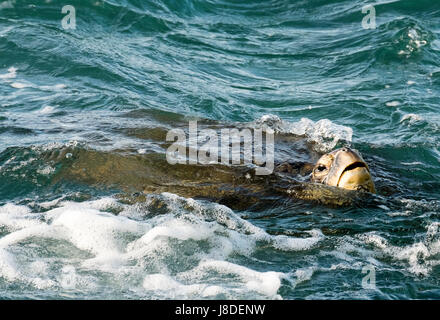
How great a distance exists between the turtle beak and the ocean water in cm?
22

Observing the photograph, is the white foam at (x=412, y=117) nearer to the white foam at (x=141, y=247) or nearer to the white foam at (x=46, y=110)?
the white foam at (x=141, y=247)

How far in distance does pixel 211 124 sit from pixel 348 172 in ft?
8.35

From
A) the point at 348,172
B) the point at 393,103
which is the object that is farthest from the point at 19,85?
the point at 348,172

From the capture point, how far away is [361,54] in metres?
11.0

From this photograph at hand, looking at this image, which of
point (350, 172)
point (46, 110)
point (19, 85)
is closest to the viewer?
point (350, 172)

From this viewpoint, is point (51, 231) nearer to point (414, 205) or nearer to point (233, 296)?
point (233, 296)

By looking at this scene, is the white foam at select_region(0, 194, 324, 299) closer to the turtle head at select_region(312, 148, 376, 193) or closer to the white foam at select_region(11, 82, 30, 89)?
the turtle head at select_region(312, 148, 376, 193)

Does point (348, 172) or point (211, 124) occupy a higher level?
point (211, 124)

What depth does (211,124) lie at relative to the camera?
765 centimetres

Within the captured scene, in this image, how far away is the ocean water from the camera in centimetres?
439

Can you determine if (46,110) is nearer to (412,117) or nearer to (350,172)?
(350,172)

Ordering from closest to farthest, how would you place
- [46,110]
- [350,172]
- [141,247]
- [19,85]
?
[141,247]
[350,172]
[46,110]
[19,85]

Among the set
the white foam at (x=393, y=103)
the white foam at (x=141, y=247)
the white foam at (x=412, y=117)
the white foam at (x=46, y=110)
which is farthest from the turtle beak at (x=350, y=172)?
the white foam at (x=46, y=110)
